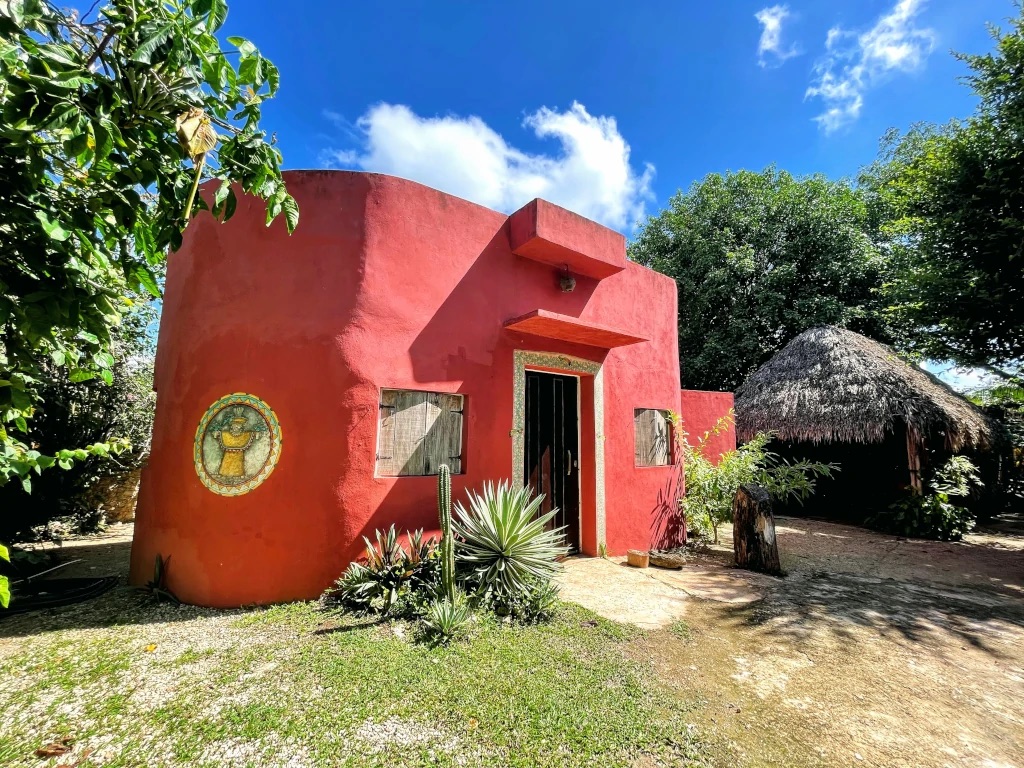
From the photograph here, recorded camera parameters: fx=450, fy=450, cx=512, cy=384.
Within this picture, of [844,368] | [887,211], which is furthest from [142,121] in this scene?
[887,211]

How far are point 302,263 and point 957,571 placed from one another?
9.94 metres

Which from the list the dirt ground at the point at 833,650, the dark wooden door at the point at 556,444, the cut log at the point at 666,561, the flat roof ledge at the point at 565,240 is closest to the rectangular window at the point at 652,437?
the dark wooden door at the point at 556,444

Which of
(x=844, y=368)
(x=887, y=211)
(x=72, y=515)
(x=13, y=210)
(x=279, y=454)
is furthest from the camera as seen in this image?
(x=887, y=211)

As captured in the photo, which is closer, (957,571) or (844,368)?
(957,571)

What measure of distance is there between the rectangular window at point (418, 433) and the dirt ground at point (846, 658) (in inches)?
86.3

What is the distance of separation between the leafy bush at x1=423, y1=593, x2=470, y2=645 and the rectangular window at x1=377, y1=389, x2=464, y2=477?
159cm

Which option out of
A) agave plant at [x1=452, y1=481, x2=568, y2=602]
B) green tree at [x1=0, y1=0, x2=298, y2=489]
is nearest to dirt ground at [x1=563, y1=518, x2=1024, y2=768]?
agave plant at [x1=452, y1=481, x2=568, y2=602]

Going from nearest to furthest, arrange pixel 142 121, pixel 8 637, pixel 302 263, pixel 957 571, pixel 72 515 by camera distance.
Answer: pixel 142 121 < pixel 8 637 < pixel 302 263 < pixel 957 571 < pixel 72 515

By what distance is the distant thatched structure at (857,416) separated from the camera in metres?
9.77

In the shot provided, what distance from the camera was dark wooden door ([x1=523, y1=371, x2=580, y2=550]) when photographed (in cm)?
666

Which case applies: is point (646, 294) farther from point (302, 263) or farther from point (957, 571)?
point (957, 571)

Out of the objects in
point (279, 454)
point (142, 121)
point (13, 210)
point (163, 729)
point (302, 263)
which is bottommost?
point (163, 729)

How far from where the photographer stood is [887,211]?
17188 mm

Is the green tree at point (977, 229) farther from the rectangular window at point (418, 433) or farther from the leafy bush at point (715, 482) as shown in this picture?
the rectangular window at point (418, 433)
